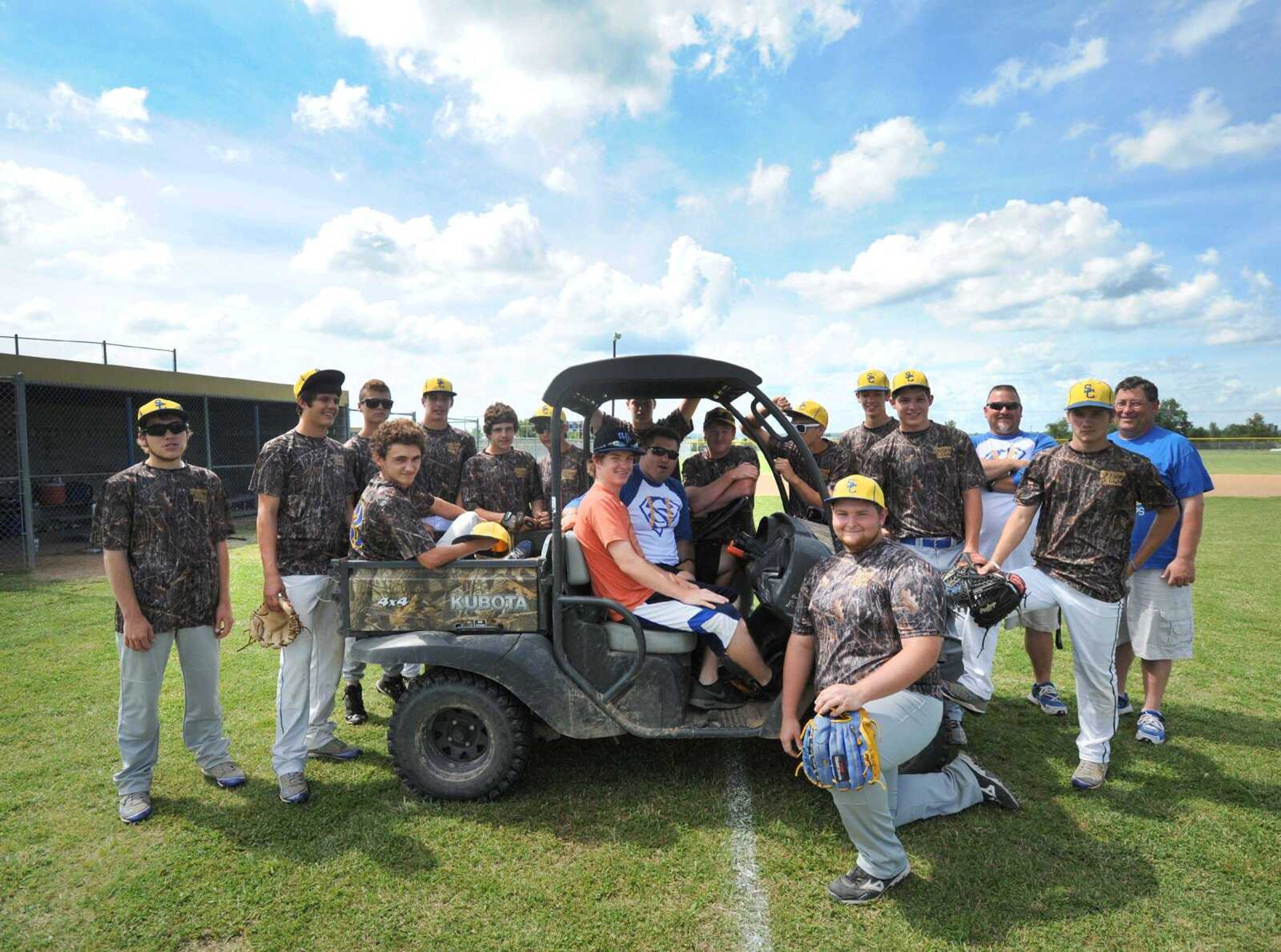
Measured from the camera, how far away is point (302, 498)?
351cm

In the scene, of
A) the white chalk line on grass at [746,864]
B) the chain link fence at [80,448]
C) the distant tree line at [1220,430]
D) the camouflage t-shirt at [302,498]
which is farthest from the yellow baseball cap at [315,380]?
the distant tree line at [1220,430]

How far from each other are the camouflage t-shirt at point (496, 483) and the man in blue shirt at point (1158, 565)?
12.2 feet

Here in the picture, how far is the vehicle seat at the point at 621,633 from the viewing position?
10.5 ft

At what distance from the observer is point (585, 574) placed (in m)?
3.29

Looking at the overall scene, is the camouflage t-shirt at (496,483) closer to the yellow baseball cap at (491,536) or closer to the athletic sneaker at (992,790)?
the yellow baseball cap at (491,536)

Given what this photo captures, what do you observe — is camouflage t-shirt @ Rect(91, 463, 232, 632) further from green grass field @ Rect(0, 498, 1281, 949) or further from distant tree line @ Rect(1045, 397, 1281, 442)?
distant tree line @ Rect(1045, 397, 1281, 442)

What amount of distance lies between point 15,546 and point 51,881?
11376 millimetres

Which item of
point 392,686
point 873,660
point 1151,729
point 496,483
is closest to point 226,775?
point 392,686

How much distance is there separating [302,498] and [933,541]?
3.49 metres

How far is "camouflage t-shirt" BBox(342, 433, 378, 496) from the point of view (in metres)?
4.09

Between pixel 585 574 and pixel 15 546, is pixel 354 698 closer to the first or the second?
pixel 585 574

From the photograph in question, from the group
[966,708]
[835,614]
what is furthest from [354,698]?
[966,708]

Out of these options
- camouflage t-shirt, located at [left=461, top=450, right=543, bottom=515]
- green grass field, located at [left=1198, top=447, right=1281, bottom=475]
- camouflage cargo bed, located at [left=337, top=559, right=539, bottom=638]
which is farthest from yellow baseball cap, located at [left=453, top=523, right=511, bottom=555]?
green grass field, located at [left=1198, top=447, right=1281, bottom=475]

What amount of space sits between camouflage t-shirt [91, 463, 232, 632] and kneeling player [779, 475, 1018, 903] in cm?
273
